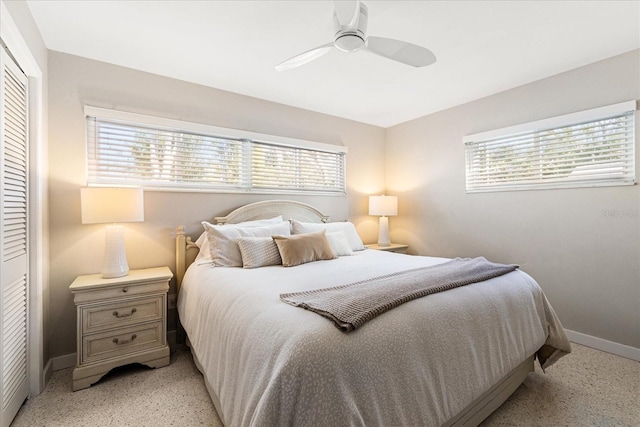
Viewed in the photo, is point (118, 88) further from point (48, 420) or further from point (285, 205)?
point (48, 420)

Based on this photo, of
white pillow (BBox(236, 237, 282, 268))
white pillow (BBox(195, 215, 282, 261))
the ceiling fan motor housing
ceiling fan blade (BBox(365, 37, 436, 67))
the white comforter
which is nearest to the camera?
the white comforter

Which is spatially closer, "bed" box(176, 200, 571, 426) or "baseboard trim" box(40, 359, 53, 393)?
"bed" box(176, 200, 571, 426)

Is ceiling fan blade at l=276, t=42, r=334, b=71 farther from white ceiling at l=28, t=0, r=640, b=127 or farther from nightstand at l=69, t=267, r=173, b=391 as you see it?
nightstand at l=69, t=267, r=173, b=391

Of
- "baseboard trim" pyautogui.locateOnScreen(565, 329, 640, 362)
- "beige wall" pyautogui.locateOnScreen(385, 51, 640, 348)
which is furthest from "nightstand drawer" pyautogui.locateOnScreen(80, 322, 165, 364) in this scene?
"baseboard trim" pyautogui.locateOnScreen(565, 329, 640, 362)

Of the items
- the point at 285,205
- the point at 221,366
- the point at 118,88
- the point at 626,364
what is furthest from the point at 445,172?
the point at 118,88

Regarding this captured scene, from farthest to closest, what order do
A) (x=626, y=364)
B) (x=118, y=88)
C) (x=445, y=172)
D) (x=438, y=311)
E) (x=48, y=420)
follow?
(x=445, y=172)
(x=118, y=88)
(x=626, y=364)
(x=48, y=420)
(x=438, y=311)

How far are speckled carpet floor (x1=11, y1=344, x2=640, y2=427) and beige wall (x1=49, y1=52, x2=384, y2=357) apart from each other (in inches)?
22.7

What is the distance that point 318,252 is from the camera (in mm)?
2594

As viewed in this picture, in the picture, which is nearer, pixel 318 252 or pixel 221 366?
pixel 221 366

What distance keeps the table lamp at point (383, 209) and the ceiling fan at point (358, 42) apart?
2143 mm

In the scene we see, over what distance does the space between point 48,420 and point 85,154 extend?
1851 mm

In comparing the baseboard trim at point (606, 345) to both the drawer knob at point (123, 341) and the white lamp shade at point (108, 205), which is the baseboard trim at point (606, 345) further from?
the white lamp shade at point (108, 205)

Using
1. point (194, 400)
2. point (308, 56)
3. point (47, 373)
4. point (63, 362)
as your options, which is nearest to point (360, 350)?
point (194, 400)

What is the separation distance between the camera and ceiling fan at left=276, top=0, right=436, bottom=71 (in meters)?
1.56
